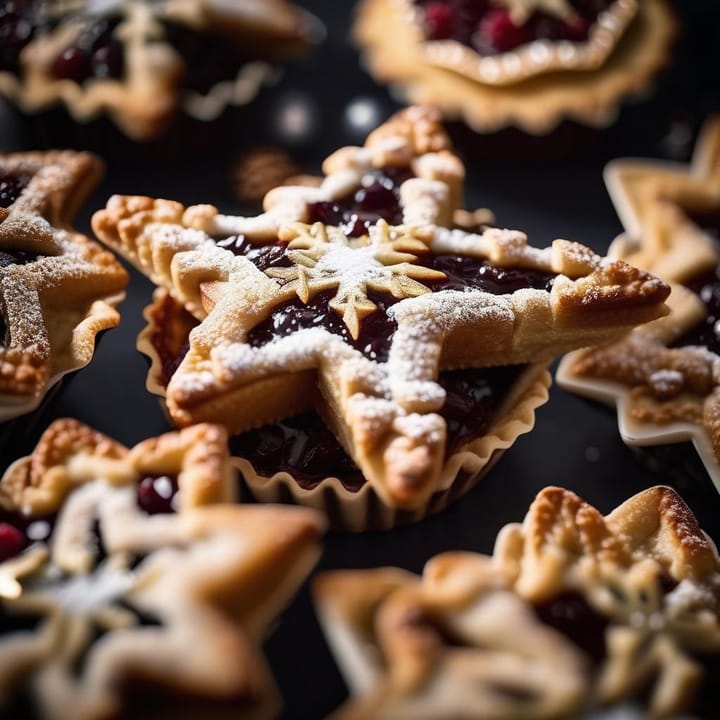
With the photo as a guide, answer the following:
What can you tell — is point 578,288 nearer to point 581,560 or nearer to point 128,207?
point 581,560

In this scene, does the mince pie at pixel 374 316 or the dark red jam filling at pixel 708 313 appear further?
the dark red jam filling at pixel 708 313

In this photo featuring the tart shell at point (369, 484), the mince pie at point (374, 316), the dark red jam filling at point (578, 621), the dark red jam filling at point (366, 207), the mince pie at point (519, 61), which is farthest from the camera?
the mince pie at point (519, 61)

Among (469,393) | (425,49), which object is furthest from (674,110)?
(469,393)

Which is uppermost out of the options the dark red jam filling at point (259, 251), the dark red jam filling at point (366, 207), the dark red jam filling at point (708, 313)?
the dark red jam filling at point (366, 207)

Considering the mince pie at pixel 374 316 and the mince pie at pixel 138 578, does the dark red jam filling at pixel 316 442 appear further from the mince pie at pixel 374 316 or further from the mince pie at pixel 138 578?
the mince pie at pixel 138 578

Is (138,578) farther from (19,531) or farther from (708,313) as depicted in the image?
(708,313)

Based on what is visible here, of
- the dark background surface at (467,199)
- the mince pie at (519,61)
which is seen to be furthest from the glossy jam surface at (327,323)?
the mince pie at (519,61)

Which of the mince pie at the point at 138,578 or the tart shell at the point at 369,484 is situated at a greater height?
the mince pie at the point at 138,578

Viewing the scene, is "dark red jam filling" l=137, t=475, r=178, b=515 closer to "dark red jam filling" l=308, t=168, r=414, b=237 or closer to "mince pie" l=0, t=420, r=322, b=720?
"mince pie" l=0, t=420, r=322, b=720
